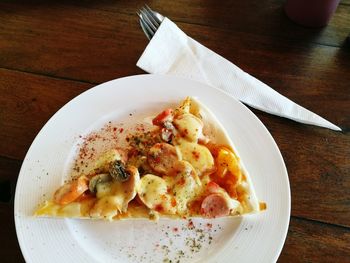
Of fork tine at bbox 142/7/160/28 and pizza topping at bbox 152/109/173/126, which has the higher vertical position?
fork tine at bbox 142/7/160/28

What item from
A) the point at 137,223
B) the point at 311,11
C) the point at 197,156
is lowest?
the point at 137,223

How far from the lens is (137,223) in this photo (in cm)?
83

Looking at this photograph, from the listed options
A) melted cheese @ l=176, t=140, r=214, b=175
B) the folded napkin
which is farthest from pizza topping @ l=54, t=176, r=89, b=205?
the folded napkin

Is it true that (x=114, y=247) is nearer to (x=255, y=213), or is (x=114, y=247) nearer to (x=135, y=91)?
(x=255, y=213)

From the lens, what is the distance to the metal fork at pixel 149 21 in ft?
3.92

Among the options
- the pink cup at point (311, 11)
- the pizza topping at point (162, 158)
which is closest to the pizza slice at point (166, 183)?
the pizza topping at point (162, 158)

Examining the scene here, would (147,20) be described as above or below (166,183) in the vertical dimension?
above

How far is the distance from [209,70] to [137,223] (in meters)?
0.52

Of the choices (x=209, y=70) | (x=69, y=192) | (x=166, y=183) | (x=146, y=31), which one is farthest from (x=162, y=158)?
(x=146, y=31)

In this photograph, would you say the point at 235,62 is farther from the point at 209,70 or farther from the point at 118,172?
the point at 118,172

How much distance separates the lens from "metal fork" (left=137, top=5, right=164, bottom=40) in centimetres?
119

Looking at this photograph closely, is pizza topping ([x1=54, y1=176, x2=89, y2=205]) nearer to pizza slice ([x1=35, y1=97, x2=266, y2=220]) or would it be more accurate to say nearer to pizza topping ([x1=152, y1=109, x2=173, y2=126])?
pizza slice ([x1=35, y1=97, x2=266, y2=220])

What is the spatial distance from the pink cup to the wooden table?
1.0 inches

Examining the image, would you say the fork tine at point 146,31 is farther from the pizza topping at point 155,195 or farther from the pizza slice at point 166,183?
the pizza topping at point 155,195
